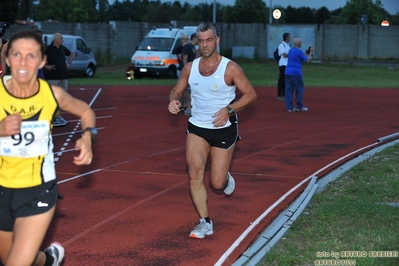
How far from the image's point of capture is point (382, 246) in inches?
263

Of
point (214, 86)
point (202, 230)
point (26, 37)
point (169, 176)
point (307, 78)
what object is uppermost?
point (26, 37)

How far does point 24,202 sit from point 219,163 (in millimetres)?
3075

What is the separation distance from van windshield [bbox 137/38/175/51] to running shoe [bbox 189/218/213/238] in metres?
29.2

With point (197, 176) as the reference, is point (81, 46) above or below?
above

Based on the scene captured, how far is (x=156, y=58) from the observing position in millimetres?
35406

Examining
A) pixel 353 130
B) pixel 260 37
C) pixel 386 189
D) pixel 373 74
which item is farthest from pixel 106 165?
pixel 260 37

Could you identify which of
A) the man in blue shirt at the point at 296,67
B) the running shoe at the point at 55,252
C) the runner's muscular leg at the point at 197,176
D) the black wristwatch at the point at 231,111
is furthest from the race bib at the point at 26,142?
the man in blue shirt at the point at 296,67

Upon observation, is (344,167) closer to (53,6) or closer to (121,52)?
(121,52)

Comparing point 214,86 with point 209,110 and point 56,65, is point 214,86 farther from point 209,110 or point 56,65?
point 56,65

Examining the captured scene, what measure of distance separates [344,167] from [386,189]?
6.56 feet

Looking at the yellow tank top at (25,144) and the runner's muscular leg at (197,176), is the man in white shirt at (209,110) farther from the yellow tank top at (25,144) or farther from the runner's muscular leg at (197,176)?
the yellow tank top at (25,144)

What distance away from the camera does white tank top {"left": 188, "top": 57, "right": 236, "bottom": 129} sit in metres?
7.46

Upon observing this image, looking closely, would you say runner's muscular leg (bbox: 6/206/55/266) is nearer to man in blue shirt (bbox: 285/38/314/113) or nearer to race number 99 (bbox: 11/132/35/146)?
race number 99 (bbox: 11/132/35/146)

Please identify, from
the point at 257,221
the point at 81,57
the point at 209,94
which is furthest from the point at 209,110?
the point at 81,57
